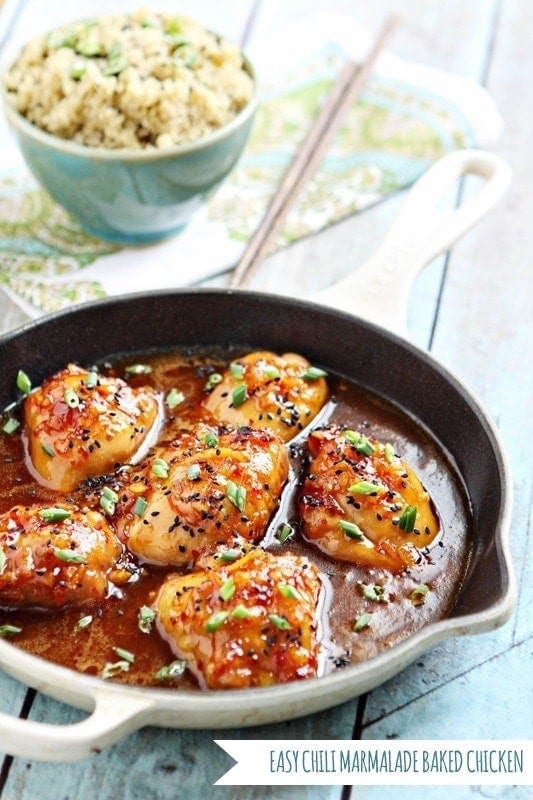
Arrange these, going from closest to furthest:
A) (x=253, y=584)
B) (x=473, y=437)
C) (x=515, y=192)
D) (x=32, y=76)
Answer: (x=253, y=584)
(x=473, y=437)
(x=32, y=76)
(x=515, y=192)

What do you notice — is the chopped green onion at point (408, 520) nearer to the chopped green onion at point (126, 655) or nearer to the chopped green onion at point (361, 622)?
the chopped green onion at point (361, 622)

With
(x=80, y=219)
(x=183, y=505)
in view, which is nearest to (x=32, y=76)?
(x=80, y=219)

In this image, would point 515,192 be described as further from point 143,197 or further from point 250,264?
point 143,197

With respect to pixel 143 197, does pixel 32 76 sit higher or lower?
higher

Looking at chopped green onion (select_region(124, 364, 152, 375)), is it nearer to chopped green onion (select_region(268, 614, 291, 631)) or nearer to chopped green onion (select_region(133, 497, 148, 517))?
chopped green onion (select_region(133, 497, 148, 517))

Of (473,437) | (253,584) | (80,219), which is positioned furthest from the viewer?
(80,219)

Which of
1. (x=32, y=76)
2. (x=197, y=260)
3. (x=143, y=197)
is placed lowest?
(x=197, y=260)

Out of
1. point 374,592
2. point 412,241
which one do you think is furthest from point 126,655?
point 412,241
